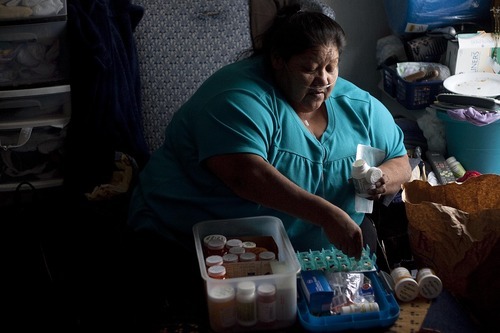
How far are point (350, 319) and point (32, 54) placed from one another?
1.41 meters

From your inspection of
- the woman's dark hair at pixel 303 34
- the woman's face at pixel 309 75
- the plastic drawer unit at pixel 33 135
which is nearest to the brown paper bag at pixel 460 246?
the woman's face at pixel 309 75

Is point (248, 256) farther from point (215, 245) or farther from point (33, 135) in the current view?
point (33, 135)

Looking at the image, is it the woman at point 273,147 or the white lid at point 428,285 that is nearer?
the white lid at point 428,285

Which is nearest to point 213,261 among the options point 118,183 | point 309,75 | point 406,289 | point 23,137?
point 406,289

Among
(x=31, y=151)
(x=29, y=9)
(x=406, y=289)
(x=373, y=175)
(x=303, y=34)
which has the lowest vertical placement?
(x=31, y=151)

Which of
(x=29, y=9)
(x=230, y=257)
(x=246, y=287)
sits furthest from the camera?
(x=29, y=9)

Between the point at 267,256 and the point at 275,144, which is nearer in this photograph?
the point at 267,256

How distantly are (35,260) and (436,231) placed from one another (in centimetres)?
128

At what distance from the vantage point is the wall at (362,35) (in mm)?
2830

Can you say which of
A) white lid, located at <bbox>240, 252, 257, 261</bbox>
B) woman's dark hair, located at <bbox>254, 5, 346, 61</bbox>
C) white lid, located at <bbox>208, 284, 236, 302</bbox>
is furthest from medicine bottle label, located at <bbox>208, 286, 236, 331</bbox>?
woman's dark hair, located at <bbox>254, 5, 346, 61</bbox>

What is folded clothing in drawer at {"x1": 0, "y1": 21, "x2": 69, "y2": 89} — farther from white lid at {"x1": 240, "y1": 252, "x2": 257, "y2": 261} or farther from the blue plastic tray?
the blue plastic tray

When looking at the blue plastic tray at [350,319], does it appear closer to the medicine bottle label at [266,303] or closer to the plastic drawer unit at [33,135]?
the medicine bottle label at [266,303]

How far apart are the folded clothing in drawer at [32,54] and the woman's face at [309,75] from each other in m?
0.86

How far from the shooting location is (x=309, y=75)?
1.70m
